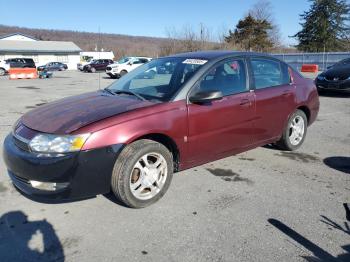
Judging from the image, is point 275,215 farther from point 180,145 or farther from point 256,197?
point 180,145

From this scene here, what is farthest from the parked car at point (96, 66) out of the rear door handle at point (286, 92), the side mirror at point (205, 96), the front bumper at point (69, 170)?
the front bumper at point (69, 170)

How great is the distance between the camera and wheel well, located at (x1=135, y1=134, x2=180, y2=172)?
3736 millimetres

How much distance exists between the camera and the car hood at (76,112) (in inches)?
133

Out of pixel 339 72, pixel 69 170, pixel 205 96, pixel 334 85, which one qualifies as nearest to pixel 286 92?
pixel 205 96

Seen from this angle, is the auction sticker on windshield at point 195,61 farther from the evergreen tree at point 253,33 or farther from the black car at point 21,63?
the evergreen tree at point 253,33

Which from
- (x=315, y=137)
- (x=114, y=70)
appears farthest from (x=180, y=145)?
(x=114, y=70)

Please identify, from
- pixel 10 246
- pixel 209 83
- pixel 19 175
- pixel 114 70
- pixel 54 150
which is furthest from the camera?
pixel 114 70

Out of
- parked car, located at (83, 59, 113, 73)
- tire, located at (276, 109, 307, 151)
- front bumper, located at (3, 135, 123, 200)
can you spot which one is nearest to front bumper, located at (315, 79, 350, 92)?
tire, located at (276, 109, 307, 151)

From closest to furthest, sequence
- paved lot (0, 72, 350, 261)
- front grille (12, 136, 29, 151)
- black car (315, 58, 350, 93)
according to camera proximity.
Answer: paved lot (0, 72, 350, 261), front grille (12, 136, 29, 151), black car (315, 58, 350, 93)

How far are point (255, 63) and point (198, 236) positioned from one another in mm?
2675

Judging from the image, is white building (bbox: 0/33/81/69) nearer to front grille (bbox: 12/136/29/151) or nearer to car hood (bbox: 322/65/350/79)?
car hood (bbox: 322/65/350/79)

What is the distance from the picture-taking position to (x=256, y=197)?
3.90 metres

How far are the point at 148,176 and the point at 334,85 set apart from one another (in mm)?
9995

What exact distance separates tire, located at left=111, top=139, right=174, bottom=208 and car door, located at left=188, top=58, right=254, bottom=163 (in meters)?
0.42
